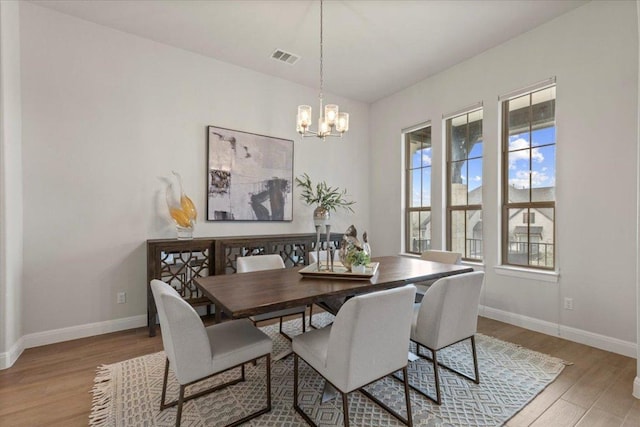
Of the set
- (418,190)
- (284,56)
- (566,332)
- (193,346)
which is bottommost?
(566,332)

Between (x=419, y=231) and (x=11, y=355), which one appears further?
(x=419, y=231)

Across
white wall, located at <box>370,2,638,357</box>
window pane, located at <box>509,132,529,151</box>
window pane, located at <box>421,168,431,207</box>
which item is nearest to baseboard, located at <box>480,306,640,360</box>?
white wall, located at <box>370,2,638,357</box>

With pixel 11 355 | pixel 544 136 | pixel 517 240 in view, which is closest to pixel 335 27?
pixel 544 136

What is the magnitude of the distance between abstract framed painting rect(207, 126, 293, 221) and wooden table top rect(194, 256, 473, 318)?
66.1 inches

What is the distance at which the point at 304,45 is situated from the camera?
3.51m

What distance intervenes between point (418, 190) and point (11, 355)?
492 cm

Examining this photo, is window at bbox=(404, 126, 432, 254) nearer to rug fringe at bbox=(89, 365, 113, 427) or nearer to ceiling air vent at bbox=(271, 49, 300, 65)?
ceiling air vent at bbox=(271, 49, 300, 65)

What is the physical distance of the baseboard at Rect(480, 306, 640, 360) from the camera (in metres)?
2.62

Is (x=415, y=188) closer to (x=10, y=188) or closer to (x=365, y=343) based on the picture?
(x=365, y=343)

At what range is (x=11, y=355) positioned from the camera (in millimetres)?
2498

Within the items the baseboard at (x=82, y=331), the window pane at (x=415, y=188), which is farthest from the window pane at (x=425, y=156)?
the baseboard at (x=82, y=331)

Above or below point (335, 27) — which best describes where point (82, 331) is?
below

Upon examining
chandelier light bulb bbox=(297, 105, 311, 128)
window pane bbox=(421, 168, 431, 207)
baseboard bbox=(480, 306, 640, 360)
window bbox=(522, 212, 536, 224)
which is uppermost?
chandelier light bulb bbox=(297, 105, 311, 128)

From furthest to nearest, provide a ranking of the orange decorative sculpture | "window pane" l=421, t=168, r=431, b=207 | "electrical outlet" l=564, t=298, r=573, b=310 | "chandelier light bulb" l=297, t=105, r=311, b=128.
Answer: "window pane" l=421, t=168, r=431, b=207 → the orange decorative sculpture → "electrical outlet" l=564, t=298, r=573, b=310 → "chandelier light bulb" l=297, t=105, r=311, b=128
